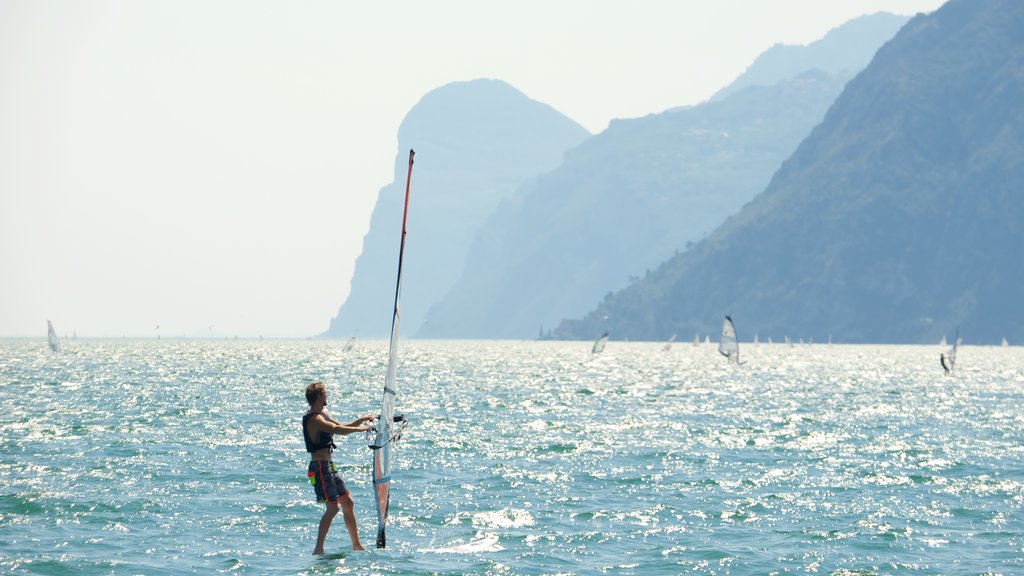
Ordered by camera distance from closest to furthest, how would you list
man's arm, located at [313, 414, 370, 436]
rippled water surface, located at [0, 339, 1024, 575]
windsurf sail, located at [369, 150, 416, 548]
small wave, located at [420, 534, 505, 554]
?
windsurf sail, located at [369, 150, 416, 548]
man's arm, located at [313, 414, 370, 436]
rippled water surface, located at [0, 339, 1024, 575]
small wave, located at [420, 534, 505, 554]

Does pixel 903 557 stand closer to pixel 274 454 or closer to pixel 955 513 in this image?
pixel 955 513

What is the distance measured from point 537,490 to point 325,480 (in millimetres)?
9907

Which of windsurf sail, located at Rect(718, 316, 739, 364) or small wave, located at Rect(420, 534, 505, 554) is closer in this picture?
small wave, located at Rect(420, 534, 505, 554)

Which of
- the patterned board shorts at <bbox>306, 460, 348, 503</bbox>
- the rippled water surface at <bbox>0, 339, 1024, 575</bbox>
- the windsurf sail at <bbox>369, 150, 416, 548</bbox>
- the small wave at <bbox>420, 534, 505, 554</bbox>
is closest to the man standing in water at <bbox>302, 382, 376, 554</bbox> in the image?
the patterned board shorts at <bbox>306, 460, 348, 503</bbox>

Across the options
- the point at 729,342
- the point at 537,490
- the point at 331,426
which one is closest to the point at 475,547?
the point at 331,426

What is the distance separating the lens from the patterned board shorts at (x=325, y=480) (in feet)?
67.4

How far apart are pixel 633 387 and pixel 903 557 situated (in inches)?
2319

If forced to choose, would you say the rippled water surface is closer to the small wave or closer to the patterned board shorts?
the small wave

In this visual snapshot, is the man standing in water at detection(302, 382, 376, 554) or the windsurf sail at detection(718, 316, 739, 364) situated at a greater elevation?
the windsurf sail at detection(718, 316, 739, 364)

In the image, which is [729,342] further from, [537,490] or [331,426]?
[331,426]

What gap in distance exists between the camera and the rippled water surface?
21.3 meters

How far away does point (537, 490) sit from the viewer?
96.8 ft

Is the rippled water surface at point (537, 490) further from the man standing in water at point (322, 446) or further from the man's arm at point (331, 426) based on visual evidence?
the man's arm at point (331, 426)

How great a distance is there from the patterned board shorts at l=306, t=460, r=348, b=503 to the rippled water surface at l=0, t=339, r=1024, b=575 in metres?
1.16
